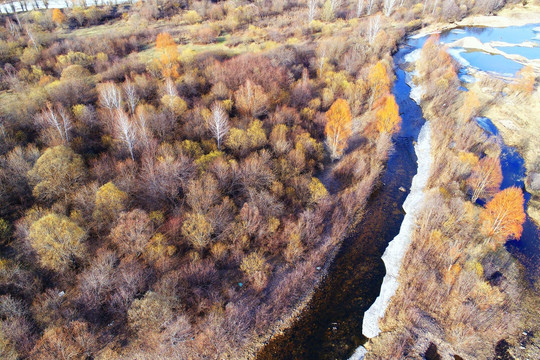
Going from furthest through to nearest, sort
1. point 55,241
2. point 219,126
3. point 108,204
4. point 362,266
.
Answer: point 219,126 < point 362,266 < point 108,204 < point 55,241

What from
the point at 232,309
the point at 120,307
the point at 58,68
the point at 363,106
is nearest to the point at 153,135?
the point at 120,307

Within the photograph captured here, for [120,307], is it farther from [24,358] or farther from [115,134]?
[115,134]

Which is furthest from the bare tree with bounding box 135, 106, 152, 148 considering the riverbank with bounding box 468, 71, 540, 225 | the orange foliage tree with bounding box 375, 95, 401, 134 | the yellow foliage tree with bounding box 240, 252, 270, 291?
→ the riverbank with bounding box 468, 71, 540, 225

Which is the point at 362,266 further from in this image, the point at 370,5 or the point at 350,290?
the point at 370,5

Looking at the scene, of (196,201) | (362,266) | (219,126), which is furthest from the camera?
(219,126)

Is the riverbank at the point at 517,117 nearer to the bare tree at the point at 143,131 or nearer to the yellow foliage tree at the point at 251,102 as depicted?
the yellow foliage tree at the point at 251,102

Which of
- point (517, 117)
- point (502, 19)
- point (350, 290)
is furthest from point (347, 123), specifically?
point (502, 19)

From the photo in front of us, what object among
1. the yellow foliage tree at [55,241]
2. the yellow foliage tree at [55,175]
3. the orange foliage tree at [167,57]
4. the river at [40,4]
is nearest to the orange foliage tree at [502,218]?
the yellow foliage tree at [55,241]
